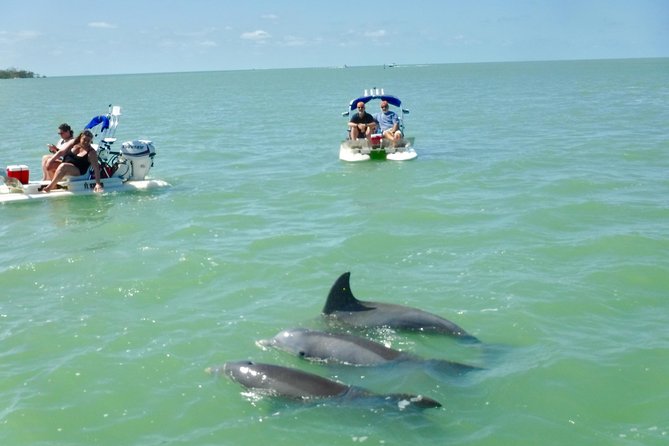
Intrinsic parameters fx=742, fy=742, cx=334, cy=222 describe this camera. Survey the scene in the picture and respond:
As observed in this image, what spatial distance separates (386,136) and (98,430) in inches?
668

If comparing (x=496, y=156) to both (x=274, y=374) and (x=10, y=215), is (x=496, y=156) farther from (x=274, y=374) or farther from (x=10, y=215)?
(x=274, y=374)

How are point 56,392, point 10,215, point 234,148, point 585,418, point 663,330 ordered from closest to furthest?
point 585,418
point 56,392
point 663,330
point 10,215
point 234,148

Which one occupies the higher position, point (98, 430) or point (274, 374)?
point (274, 374)

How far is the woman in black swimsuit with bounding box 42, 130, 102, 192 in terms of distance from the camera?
59.4ft

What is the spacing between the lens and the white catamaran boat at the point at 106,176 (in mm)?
18125

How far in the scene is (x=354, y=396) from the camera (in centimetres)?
732

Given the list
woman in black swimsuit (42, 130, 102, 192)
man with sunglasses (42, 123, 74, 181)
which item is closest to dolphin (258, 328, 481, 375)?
woman in black swimsuit (42, 130, 102, 192)

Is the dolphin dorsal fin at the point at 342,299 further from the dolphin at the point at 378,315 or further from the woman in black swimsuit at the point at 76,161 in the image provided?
the woman in black swimsuit at the point at 76,161

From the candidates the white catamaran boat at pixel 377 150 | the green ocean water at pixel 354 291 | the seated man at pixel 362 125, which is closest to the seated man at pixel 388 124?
the white catamaran boat at pixel 377 150

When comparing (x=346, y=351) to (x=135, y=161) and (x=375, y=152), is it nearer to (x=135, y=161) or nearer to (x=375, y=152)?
(x=135, y=161)

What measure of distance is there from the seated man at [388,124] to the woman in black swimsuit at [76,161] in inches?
355

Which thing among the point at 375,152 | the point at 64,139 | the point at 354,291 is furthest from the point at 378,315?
the point at 375,152

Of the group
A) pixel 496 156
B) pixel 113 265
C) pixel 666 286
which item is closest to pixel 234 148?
pixel 496 156

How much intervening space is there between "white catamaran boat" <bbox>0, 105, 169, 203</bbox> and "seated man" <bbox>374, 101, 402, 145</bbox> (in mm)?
7397
